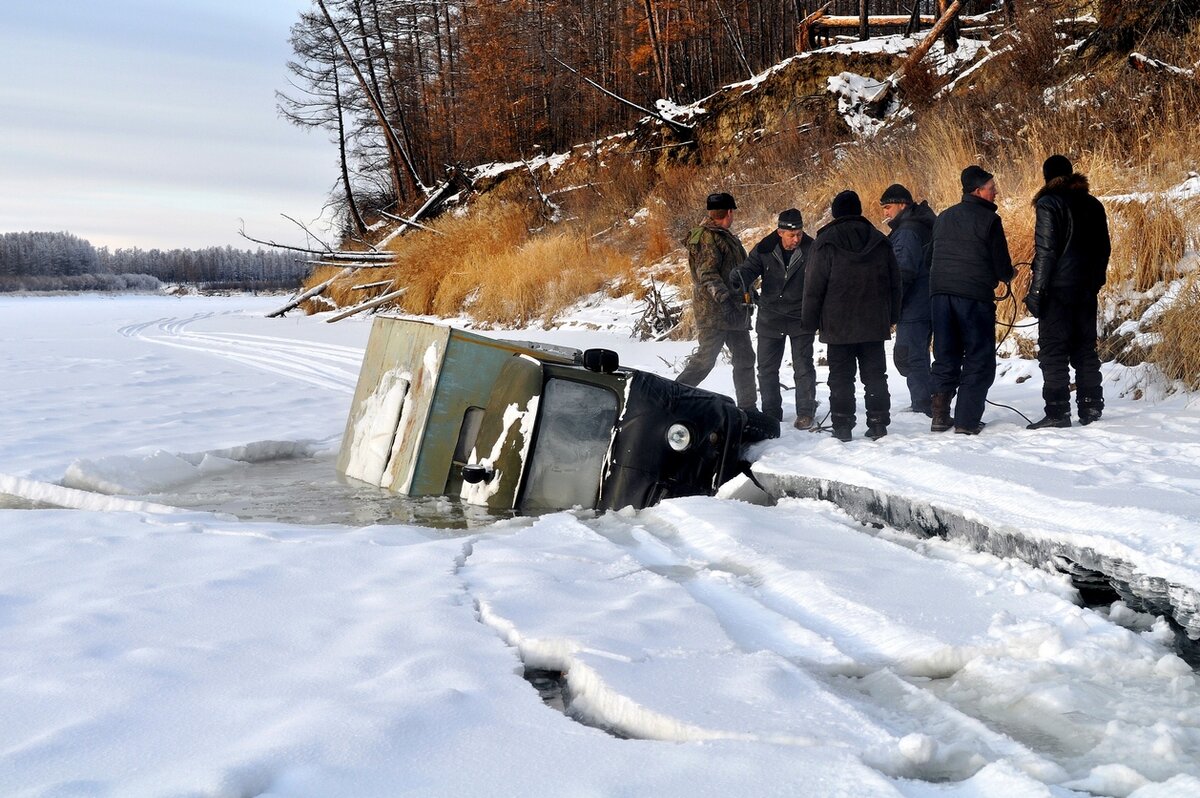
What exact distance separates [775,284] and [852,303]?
1.03 m

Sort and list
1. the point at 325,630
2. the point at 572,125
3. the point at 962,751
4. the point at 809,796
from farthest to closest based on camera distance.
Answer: the point at 572,125
the point at 325,630
the point at 962,751
the point at 809,796

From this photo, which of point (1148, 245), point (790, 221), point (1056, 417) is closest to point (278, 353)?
point (790, 221)

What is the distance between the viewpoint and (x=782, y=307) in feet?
23.5

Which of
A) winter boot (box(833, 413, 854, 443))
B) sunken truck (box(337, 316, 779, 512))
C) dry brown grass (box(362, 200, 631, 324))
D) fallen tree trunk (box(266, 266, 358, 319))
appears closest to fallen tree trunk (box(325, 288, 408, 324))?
dry brown grass (box(362, 200, 631, 324))

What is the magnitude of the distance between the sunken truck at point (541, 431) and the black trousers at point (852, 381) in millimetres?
1340

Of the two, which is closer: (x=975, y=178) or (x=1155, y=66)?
(x=975, y=178)

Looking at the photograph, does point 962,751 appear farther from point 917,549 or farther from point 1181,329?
point 1181,329

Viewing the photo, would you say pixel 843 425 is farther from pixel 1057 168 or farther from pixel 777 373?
pixel 1057 168

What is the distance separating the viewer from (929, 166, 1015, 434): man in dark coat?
19.9ft

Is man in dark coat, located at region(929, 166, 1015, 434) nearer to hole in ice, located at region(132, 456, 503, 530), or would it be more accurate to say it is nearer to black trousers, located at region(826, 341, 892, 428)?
black trousers, located at region(826, 341, 892, 428)

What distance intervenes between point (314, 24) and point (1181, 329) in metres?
29.3

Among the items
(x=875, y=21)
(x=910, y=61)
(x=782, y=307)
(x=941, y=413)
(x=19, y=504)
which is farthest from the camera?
(x=875, y=21)

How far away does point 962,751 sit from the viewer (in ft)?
7.87

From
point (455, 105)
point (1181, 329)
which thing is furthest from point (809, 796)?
Result: point (455, 105)
